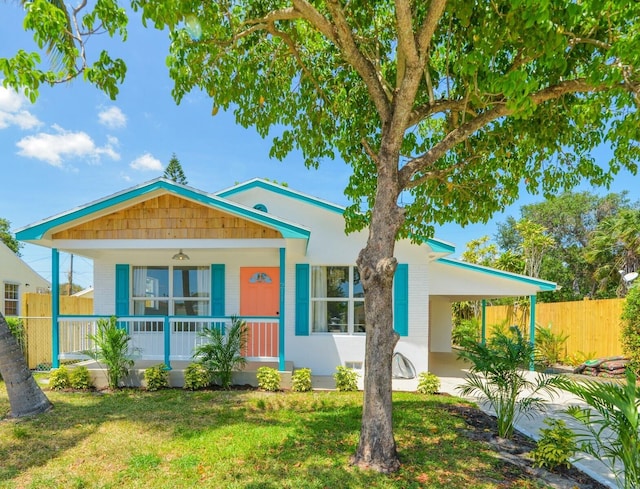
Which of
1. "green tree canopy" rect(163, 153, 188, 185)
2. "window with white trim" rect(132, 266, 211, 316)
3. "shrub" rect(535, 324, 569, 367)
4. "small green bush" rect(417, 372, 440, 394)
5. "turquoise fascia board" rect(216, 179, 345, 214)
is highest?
"green tree canopy" rect(163, 153, 188, 185)

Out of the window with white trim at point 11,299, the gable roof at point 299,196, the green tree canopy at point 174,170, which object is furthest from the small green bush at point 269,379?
the green tree canopy at point 174,170

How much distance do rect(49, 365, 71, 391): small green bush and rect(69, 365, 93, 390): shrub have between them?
10 centimetres

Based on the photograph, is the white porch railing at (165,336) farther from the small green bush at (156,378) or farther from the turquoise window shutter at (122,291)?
the turquoise window shutter at (122,291)

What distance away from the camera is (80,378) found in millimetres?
7855

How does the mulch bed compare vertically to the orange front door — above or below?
below

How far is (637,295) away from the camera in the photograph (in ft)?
32.7

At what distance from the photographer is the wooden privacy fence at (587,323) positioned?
37.8 ft

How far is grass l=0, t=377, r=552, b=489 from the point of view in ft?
13.5

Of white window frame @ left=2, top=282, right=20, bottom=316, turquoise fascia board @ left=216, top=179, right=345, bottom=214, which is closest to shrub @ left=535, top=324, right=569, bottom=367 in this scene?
turquoise fascia board @ left=216, top=179, right=345, bottom=214

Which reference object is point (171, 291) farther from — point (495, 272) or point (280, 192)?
point (495, 272)

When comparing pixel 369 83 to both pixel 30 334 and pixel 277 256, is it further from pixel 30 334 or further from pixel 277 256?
pixel 30 334

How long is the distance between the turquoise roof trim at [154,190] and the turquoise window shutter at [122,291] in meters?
2.30

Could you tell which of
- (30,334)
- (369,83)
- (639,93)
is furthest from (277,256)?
(639,93)

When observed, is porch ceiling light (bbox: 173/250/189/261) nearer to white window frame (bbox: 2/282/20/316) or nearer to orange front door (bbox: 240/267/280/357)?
orange front door (bbox: 240/267/280/357)
